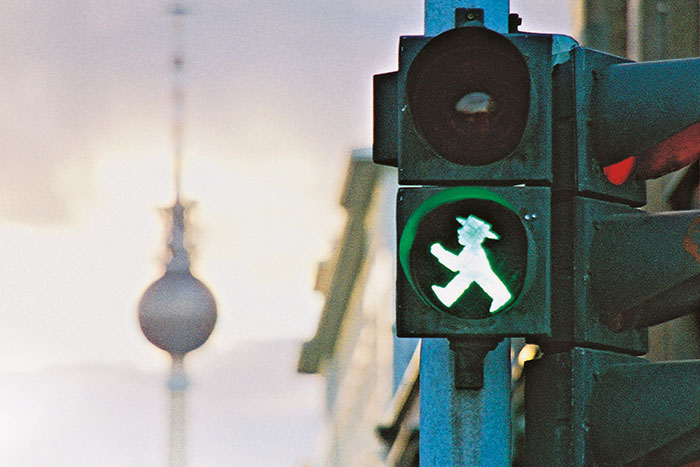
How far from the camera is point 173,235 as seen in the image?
85.5 m

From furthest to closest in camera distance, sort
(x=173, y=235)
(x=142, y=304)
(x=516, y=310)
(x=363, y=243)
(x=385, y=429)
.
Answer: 1. (x=142, y=304)
2. (x=173, y=235)
3. (x=363, y=243)
4. (x=385, y=429)
5. (x=516, y=310)

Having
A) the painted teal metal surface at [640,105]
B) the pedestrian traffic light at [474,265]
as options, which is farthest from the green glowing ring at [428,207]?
the painted teal metal surface at [640,105]

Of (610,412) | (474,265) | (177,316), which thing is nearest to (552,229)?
(474,265)

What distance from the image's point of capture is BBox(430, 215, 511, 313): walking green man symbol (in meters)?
4.78

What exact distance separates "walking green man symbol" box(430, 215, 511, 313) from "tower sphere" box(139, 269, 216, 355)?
88518mm

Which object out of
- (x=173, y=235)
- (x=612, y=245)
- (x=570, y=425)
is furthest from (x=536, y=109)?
(x=173, y=235)

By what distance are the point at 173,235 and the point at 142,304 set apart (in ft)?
40.2

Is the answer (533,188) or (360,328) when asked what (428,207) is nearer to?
(533,188)

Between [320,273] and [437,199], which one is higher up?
[437,199]

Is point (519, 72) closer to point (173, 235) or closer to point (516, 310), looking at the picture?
point (516, 310)

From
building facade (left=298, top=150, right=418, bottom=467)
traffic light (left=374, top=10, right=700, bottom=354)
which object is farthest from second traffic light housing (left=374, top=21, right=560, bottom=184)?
building facade (left=298, top=150, right=418, bottom=467)

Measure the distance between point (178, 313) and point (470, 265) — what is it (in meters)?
88.8

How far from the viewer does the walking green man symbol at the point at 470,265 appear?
4781 millimetres

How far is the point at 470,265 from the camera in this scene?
481 centimetres
